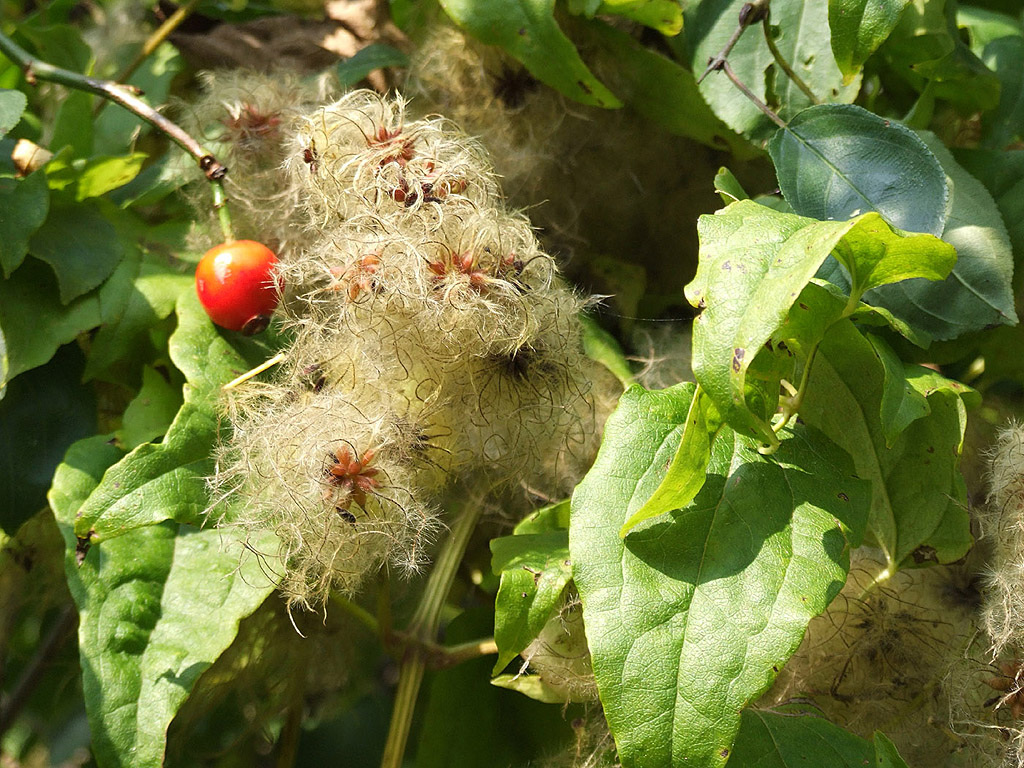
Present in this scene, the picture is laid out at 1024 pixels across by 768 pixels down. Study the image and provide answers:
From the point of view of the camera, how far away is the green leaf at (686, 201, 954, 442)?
45 centimetres

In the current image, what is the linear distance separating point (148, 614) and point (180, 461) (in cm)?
11

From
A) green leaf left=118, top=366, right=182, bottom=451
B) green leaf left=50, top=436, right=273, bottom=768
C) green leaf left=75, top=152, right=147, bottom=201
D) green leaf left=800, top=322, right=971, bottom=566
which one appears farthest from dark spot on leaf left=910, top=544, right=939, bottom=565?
green leaf left=75, top=152, right=147, bottom=201

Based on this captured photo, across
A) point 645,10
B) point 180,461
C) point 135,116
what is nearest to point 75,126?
point 135,116

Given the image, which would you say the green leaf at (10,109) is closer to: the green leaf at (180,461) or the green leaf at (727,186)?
the green leaf at (180,461)

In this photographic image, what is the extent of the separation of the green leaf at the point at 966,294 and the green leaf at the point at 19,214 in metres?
0.62

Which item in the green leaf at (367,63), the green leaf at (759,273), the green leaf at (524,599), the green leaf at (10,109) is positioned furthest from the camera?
the green leaf at (367,63)

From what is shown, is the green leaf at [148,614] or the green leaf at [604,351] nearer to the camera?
the green leaf at [148,614]

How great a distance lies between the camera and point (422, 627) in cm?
73

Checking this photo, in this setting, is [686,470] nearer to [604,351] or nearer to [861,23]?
[604,351]

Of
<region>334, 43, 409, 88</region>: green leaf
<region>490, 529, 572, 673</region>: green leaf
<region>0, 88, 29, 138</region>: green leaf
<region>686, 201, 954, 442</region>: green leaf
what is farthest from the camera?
<region>334, 43, 409, 88</region>: green leaf

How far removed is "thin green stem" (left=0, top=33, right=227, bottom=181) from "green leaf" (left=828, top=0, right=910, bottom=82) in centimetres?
44

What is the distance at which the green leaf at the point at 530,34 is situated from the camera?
27.3 inches

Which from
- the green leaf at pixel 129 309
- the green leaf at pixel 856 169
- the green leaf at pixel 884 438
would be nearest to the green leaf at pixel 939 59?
the green leaf at pixel 856 169

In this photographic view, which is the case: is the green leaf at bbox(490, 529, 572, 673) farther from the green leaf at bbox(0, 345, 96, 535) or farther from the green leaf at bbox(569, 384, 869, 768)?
the green leaf at bbox(0, 345, 96, 535)
